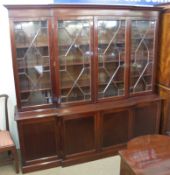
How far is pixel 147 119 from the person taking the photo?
3.04m

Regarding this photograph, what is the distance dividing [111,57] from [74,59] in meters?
0.49

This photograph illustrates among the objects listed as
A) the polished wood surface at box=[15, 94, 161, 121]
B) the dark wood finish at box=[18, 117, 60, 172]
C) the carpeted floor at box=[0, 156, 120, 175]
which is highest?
the polished wood surface at box=[15, 94, 161, 121]

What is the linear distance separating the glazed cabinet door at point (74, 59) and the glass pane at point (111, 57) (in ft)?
0.53

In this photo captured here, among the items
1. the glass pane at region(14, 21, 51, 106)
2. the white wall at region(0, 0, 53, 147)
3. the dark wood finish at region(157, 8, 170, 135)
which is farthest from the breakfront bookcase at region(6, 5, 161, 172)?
the white wall at region(0, 0, 53, 147)

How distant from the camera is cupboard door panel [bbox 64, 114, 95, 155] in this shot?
104 inches

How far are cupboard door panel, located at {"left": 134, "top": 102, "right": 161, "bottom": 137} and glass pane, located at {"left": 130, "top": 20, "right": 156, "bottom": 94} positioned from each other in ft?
0.82

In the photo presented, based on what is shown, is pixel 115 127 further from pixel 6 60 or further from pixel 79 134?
pixel 6 60

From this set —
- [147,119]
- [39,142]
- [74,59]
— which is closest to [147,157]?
[147,119]

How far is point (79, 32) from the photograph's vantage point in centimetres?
255

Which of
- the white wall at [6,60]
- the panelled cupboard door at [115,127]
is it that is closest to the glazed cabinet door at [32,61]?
the white wall at [6,60]

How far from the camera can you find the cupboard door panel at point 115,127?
280 centimetres

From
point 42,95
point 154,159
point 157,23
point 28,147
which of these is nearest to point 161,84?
point 157,23

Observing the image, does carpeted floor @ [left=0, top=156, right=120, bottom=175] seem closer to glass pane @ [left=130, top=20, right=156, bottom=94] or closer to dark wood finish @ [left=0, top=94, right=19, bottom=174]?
dark wood finish @ [left=0, top=94, right=19, bottom=174]

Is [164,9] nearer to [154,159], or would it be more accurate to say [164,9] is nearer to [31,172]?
[154,159]
